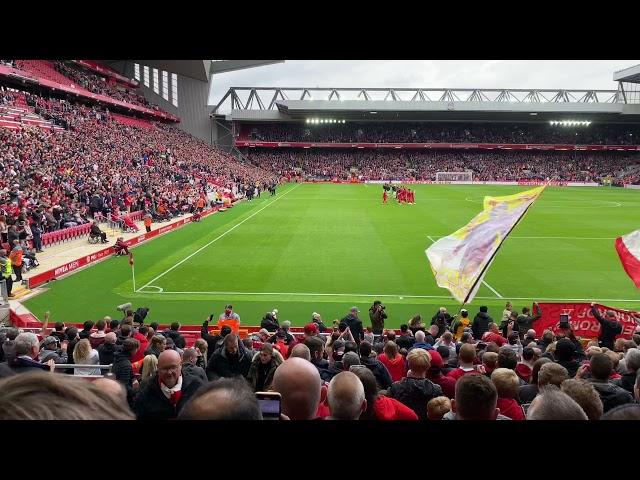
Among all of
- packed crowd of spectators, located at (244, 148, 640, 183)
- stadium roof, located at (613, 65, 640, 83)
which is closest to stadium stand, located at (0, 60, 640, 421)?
packed crowd of spectators, located at (244, 148, 640, 183)

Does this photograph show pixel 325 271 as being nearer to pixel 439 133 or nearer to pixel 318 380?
pixel 318 380

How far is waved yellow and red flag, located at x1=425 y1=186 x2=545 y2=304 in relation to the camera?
10062mm

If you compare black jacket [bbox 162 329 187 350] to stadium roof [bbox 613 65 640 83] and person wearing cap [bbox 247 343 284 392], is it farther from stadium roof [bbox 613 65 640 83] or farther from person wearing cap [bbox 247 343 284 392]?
stadium roof [bbox 613 65 640 83]

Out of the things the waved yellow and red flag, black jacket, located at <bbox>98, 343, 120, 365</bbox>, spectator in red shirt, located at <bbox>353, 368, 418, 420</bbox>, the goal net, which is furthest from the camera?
the goal net

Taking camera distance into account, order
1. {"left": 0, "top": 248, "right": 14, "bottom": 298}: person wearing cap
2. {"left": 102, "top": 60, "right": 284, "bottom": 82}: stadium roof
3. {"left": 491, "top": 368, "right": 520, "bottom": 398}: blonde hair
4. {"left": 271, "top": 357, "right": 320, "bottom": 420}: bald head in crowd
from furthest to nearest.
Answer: {"left": 102, "top": 60, "right": 284, "bottom": 82}: stadium roof, {"left": 0, "top": 248, "right": 14, "bottom": 298}: person wearing cap, {"left": 491, "top": 368, "right": 520, "bottom": 398}: blonde hair, {"left": 271, "top": 357, "right": 320, "bottom": 420}: bald head in crowd

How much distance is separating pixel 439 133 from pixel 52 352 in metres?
91.9

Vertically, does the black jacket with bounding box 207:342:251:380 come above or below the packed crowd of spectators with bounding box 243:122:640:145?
below

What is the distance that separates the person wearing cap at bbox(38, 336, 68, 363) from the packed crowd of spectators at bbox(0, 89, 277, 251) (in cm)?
1201

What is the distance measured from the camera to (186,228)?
31.6m
